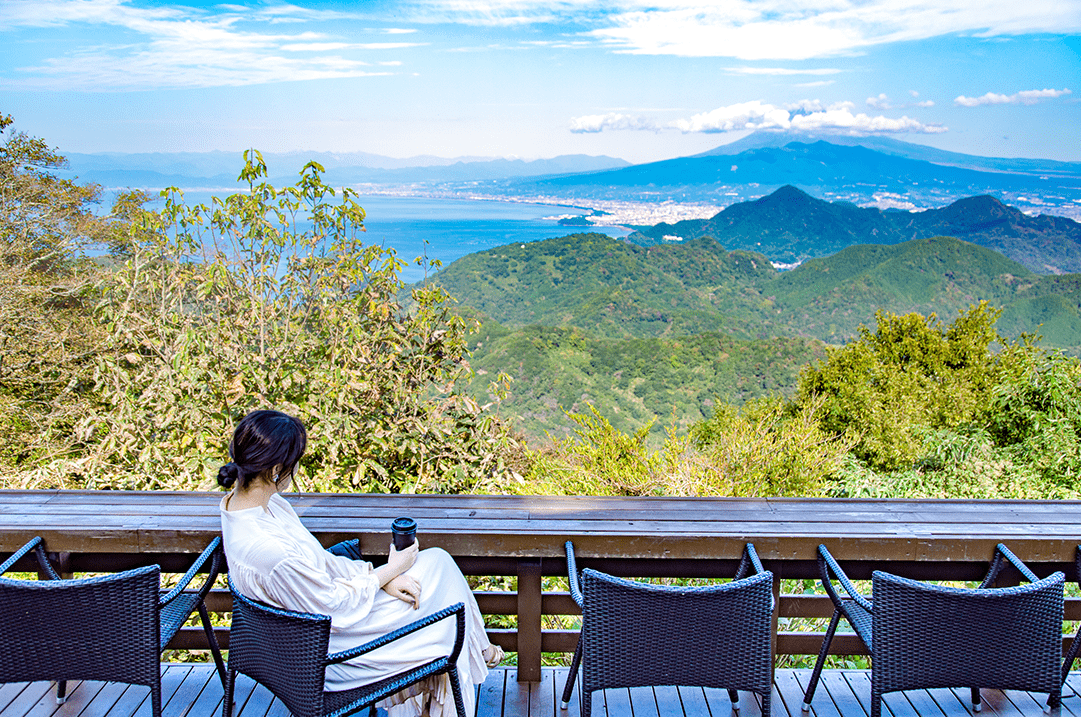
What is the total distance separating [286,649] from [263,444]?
0.43 meters

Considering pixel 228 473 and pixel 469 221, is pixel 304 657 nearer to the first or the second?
pixel 228 473

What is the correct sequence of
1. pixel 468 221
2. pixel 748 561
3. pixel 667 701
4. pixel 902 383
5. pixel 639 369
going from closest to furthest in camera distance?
pixel 748 561 → pixel 667 701 → pixel 902 383 → pixel 639 369 → pixel 468 221

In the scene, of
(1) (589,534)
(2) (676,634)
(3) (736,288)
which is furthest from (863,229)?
(2) (676,634)

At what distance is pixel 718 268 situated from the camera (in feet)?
261

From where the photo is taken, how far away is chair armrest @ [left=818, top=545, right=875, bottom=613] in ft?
5.41

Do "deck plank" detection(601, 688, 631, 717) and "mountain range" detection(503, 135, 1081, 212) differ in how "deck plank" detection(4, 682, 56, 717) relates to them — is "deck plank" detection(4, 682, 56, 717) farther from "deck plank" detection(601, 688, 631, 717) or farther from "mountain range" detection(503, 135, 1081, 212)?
"mountain range" detection(503, 135, 1081, 212)

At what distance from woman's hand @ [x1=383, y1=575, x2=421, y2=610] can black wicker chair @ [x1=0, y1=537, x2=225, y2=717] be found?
47cm

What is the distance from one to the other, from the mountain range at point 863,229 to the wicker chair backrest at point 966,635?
105m

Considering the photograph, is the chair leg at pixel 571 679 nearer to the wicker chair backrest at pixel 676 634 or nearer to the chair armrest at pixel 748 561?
the wicker chair backrest at pixel 676 634

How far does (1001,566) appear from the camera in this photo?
69.3 inches

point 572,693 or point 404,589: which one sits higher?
point 404,589

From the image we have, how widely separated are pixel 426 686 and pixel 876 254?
9180 cm

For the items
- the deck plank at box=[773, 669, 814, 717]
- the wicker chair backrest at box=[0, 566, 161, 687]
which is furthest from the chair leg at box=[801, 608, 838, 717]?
the wicker chair backrest at box=[0, 566, 161, 687]

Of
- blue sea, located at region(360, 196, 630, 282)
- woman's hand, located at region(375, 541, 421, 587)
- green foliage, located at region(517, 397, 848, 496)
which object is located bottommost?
green foliage, located at region(517, 397, 848, 496)
